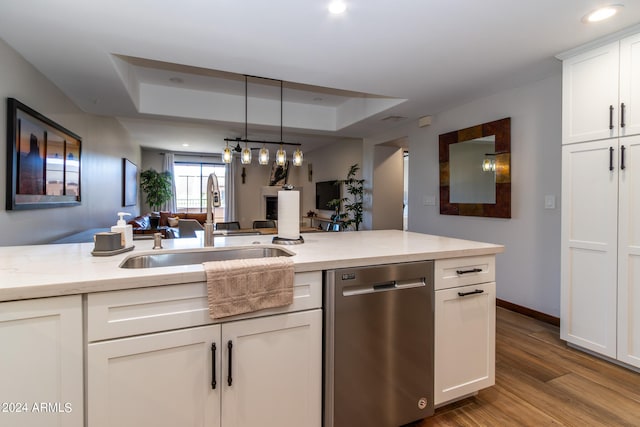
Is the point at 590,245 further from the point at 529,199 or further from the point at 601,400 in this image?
the point at 601,400

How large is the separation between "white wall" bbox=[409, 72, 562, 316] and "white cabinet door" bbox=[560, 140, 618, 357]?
1.54 ft

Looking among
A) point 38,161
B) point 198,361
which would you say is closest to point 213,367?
point 198,361

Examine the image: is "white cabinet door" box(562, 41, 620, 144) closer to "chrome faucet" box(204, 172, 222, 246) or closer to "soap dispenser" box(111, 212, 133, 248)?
"chrome faucet" box(204, 172, 222, 246)

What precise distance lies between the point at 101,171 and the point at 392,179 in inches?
177

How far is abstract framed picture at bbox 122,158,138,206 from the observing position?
18.9 feet

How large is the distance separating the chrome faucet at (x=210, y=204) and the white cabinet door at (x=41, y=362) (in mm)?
736

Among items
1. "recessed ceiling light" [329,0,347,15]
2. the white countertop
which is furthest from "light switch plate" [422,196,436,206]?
"recessed ceiling light" [329,0,347,15]

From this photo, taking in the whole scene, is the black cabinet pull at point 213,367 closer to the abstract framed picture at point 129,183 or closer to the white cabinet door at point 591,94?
the white cabinet door at point 591,94

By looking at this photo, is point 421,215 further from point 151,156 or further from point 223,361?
point 151,156

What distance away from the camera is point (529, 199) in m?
3.03

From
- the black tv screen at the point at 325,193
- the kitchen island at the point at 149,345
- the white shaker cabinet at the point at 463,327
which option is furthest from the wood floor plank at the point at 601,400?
the black tv screen at the point at 325,193

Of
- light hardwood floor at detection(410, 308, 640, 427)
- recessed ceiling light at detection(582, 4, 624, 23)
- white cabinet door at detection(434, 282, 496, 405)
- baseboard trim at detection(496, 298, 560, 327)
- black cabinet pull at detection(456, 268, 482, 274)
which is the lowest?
light hardwood floor at detection(410, 308, 640, 427)

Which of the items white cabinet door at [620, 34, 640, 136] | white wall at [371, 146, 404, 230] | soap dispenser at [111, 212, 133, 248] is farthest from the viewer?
white wall at [371, 146, 404, 230]

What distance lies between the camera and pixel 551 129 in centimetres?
283
